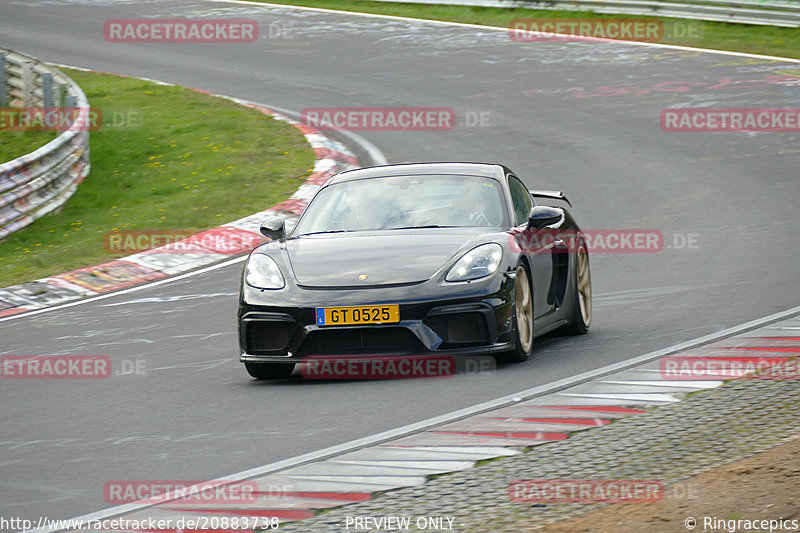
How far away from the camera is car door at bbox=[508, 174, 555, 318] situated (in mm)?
8359

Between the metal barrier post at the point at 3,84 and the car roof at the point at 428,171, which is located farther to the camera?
the metal barrier post at the point at 3,84

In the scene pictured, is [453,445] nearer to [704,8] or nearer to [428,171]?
[428,171]

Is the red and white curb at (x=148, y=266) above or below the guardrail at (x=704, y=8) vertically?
below

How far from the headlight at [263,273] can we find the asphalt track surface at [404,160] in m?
0.60

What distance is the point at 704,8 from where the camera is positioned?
25891mm

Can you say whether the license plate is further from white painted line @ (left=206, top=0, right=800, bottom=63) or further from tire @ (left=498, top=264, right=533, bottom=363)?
white painted line @ (left=206, top=0, right=800, bottom=63)

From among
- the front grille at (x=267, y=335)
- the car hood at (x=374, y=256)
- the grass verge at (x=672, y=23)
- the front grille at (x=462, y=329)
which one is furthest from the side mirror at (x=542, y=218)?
the grass verge at (x=672, y=23)

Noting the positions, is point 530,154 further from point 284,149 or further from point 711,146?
point 284,149

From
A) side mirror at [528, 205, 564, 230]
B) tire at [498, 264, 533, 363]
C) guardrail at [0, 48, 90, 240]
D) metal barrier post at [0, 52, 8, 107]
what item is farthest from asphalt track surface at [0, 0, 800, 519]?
metal barrier post at [0, 52, 8, 107]

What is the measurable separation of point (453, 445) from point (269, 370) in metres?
2.34

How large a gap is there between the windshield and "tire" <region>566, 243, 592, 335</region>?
0.92 m

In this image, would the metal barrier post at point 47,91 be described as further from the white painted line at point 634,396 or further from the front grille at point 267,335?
the white painted line at point 634,396

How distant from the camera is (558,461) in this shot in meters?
5.51

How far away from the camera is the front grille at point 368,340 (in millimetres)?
7508
